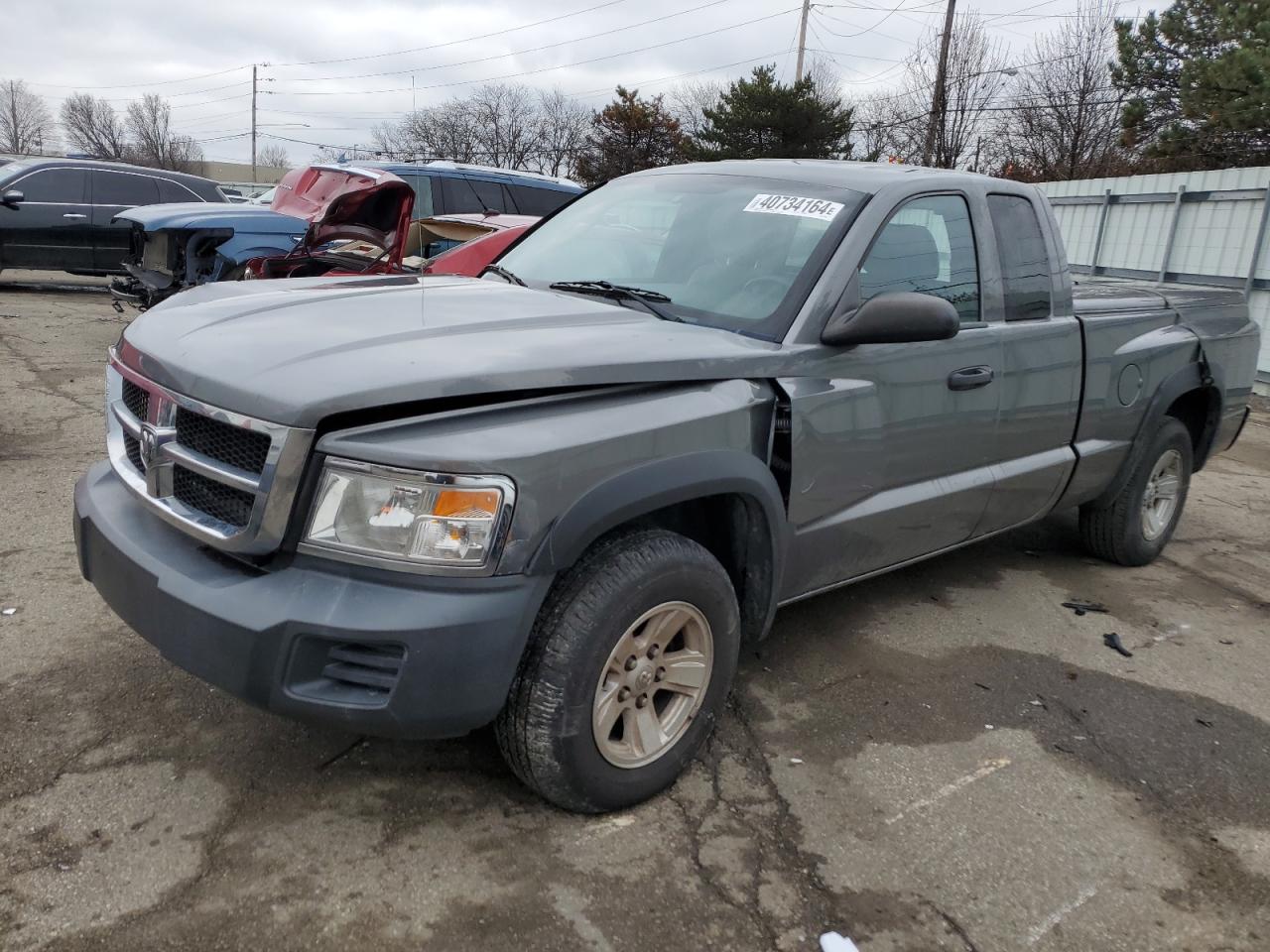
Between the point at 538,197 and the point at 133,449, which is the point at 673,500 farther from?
the point at 538,197

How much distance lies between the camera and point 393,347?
2443 mm

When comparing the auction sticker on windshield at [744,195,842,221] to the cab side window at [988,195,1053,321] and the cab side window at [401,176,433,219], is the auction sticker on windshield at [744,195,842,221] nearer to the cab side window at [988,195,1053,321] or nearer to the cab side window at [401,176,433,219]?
the cab side window at [988,195,1053,321]

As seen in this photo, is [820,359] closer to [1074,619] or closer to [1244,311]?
[1074,619]

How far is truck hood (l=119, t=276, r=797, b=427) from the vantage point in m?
2.25

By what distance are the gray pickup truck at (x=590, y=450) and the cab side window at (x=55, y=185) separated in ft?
36.2

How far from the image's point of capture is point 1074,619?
4.40 meters

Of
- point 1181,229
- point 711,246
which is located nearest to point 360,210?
point 711,246

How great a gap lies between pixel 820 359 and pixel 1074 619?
218 cm

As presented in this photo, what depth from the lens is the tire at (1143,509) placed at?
4812mm

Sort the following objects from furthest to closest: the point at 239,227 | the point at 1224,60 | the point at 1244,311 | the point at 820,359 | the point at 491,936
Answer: the point at 1224,60 → the point at 239,227 → the point at 1244,311 → the point at 820,359 → the point at 491,936

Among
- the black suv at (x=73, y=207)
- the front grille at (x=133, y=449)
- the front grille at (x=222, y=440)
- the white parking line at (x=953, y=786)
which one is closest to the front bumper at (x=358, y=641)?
the front grille at (x=222, y=440)

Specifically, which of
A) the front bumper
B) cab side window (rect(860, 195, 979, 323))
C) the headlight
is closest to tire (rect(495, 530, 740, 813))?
the front bumper

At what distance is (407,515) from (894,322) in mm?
1599

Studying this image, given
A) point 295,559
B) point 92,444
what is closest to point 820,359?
point 295,559
